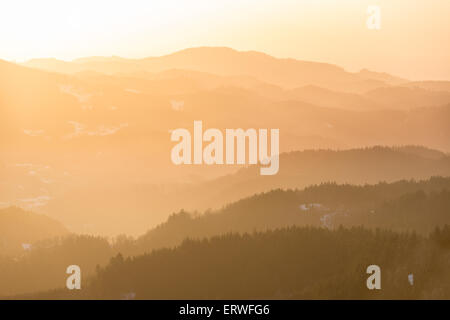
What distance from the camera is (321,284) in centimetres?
13238

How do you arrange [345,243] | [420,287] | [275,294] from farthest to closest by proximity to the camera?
[345,243]
[275,294]
[420,287]

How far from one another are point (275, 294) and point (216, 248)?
48334 mm

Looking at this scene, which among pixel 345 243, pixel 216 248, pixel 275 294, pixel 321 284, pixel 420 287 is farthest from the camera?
pixel 216 248

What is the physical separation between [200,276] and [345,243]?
148 ft

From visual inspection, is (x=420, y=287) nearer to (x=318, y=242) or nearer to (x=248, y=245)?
(x=318, y=242)
